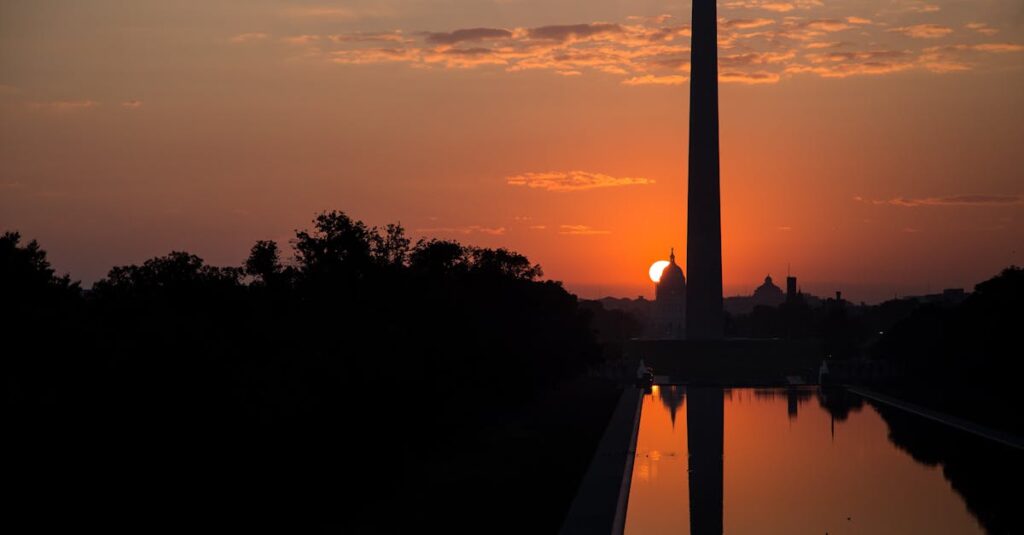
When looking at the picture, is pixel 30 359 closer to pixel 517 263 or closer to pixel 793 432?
pixel 793 432

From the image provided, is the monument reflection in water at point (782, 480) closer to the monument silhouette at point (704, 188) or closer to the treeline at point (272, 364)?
the treeline at point (272, 364)

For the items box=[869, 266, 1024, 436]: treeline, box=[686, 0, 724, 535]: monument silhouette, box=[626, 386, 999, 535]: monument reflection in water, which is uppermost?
box=[686, 0, 724, 535]: monument silhouette

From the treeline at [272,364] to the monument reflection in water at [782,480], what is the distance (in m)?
6.29

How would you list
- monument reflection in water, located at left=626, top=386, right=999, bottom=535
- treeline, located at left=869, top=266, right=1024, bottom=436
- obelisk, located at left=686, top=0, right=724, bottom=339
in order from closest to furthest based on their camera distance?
monument reflection in water, located at left=626, top=386, right=999, bottom=535, treeline, located at left=869, top=266, right=1024, bottom=436, obelisk, located at left=686, top=0, right=724, bottom=339

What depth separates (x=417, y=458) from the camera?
145 feet

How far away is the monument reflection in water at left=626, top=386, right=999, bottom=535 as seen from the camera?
34.3 meters

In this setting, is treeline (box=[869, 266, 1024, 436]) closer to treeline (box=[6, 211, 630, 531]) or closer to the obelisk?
the obelisk

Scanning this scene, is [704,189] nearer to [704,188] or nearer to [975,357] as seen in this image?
[704,188]

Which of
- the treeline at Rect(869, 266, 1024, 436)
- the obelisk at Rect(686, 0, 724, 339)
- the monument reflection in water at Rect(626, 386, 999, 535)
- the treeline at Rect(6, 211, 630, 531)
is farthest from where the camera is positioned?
the obelisk at Rect(686, 0, 724, 339)

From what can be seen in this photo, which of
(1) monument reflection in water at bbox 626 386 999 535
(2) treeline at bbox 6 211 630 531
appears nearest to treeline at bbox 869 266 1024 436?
Result: (1) monument reflection in water at bbox 626 386 999 535

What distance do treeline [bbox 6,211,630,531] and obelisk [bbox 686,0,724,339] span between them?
46560mm

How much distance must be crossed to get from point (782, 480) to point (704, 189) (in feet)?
237

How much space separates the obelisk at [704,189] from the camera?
110062 millimetres

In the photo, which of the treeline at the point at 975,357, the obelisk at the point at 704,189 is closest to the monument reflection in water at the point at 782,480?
the treeline at the point at 975,357
